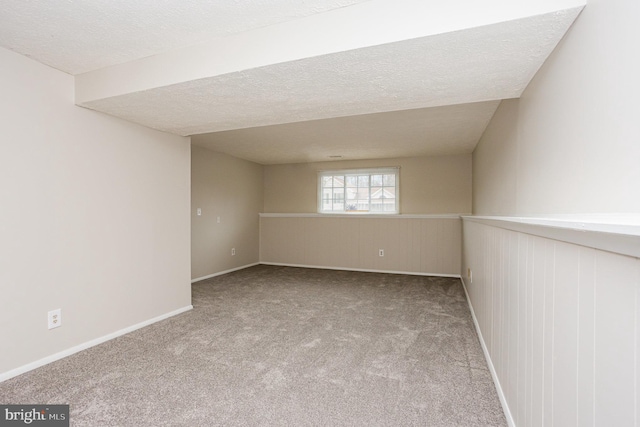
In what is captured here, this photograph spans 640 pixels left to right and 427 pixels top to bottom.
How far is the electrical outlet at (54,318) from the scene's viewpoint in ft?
7.54

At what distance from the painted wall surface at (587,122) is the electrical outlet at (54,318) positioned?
10.5 feet

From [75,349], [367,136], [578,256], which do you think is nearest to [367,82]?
[578,256]

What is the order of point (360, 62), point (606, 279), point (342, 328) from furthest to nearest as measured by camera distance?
1. point (342, 328)
2. point (360, 62)
3. point (606, 279)

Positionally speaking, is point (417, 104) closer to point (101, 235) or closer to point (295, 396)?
point (295, 396)

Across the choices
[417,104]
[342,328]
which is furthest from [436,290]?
[417,104]

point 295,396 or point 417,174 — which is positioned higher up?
point 417,174

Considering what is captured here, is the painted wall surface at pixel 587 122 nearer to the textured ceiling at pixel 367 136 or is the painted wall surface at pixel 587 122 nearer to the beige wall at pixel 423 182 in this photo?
the textured ceiling at pixel 367 136

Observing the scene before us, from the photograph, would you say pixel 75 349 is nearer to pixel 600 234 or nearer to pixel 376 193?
pixel 600 234

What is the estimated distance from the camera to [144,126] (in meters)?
3.03

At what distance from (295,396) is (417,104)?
213cm

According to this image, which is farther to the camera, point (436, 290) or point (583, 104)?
point (436, 290)

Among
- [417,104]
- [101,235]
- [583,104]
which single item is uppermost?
[417,104]

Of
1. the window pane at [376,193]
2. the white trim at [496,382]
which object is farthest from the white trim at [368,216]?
the white trim at [496,382]

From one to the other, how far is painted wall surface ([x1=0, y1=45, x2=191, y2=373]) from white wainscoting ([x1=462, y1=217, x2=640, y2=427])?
2.93 meters
